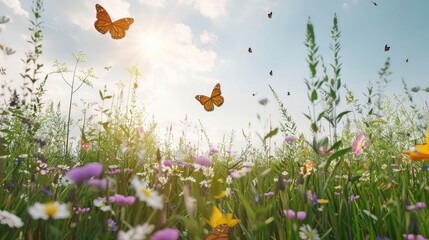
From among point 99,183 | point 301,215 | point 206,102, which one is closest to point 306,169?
point 301,215

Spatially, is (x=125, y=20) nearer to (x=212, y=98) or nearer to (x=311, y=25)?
(x=212, y=98)

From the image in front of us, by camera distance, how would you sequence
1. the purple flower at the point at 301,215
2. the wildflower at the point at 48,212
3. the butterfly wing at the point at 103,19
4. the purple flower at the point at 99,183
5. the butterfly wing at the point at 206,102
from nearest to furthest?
the wildflower at the point at 48,212 → the purple flower at the point at 99,183 → the purple flower at the point at 301,215 → the butterfly wing at the point at 103,19 → the butterfly wing at the point at 206,102

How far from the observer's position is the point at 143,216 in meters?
1.91

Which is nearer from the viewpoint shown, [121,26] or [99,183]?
[99,183]

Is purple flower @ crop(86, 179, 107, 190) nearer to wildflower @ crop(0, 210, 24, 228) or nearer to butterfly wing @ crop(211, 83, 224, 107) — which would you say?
wildflower @ crop(0, 210, 24, 228)

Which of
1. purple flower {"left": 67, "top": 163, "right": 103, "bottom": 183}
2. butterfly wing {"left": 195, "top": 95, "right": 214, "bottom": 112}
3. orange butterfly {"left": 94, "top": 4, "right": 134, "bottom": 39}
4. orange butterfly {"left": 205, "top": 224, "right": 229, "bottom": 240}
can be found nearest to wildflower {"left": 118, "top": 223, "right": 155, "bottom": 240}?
purple flower {"left": 67, "top": 163, "right": 103, "bottom": 183}

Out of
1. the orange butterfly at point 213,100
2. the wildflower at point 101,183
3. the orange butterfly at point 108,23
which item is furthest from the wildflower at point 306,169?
the orange butterfly at point 213,100

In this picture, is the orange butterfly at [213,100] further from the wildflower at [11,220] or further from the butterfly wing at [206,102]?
the wildflower at [11,220]

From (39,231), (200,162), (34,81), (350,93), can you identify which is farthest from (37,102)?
(350,93)

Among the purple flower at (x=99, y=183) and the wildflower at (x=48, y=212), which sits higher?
the purple flower at (x=99, y=183)

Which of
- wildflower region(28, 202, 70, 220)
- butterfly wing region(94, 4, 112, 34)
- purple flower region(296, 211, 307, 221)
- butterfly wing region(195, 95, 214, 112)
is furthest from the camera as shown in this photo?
butterfly wing region(195, 95, 214, 112)

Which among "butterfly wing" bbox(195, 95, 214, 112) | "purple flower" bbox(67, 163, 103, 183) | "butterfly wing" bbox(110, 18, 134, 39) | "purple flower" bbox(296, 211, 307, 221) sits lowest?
"purple flower" bbox(296, 211, 307, 221)

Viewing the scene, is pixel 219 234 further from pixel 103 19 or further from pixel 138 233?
pixel 103 19

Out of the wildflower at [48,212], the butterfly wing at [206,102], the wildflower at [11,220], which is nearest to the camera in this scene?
the wildflower at [48,212]
